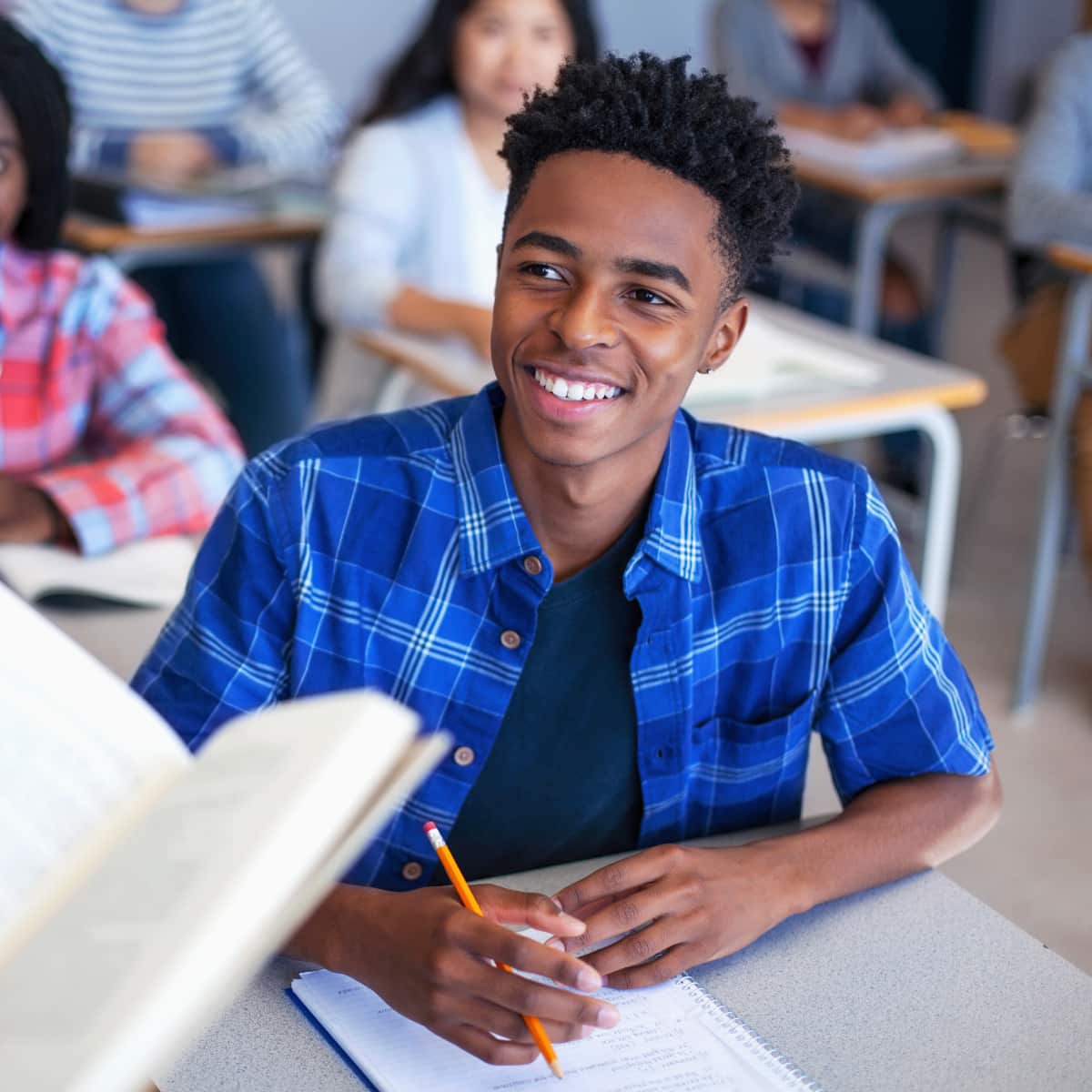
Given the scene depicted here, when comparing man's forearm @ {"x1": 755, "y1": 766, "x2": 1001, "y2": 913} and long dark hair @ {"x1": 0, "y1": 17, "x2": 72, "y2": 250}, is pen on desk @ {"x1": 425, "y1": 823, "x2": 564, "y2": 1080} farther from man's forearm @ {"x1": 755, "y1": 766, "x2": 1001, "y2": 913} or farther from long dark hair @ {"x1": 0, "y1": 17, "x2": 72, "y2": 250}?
long dark hair @ {"x1": 0, "y1": 17, "x2": 72, "y2": 250}

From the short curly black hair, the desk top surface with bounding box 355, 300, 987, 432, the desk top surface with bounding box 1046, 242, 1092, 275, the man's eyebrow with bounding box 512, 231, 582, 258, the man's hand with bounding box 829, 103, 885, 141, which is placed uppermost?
the short curly black hair

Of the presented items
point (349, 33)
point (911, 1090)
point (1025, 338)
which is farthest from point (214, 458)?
point (349, 33)

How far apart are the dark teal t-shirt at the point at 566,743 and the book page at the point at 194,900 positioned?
57 cm

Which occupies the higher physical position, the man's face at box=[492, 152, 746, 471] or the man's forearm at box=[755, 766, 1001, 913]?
the man's face at box=[492, 152, 746, 471]

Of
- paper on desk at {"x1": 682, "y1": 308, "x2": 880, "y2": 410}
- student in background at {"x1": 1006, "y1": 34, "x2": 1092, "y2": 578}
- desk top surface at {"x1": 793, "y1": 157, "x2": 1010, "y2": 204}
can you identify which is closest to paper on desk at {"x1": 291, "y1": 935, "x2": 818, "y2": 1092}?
paper on desk at {"x1": 682, "y1": 308, "x2": 880, "y2": 410}

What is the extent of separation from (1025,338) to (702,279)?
215 centimetres

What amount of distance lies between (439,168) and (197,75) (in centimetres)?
108

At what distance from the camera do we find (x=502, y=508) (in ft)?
3.74

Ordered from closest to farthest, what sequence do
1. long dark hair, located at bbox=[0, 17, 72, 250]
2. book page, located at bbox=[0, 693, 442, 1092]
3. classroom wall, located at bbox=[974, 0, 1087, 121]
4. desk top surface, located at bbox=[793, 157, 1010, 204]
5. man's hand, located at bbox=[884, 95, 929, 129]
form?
book page, located at bbox=[0, 693, 442, 1092], long dark hair, located at bbox=[0, 17, 72, 250], desk top surface, located at bbox=[793, 157, 1010, 204], man's hand, located at bbox=[884, 95, 929, 129], classroom wall, located at bbox=[974, 0, 1087, 121]

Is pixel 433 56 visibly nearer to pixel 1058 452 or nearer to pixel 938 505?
pixel 938 505

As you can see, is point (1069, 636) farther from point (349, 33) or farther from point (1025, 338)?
point (349, 33)

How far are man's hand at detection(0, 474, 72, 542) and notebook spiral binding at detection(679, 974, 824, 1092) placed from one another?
3.20ft

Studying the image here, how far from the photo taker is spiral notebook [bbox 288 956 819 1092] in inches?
33.4

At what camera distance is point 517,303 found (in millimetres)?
1127
